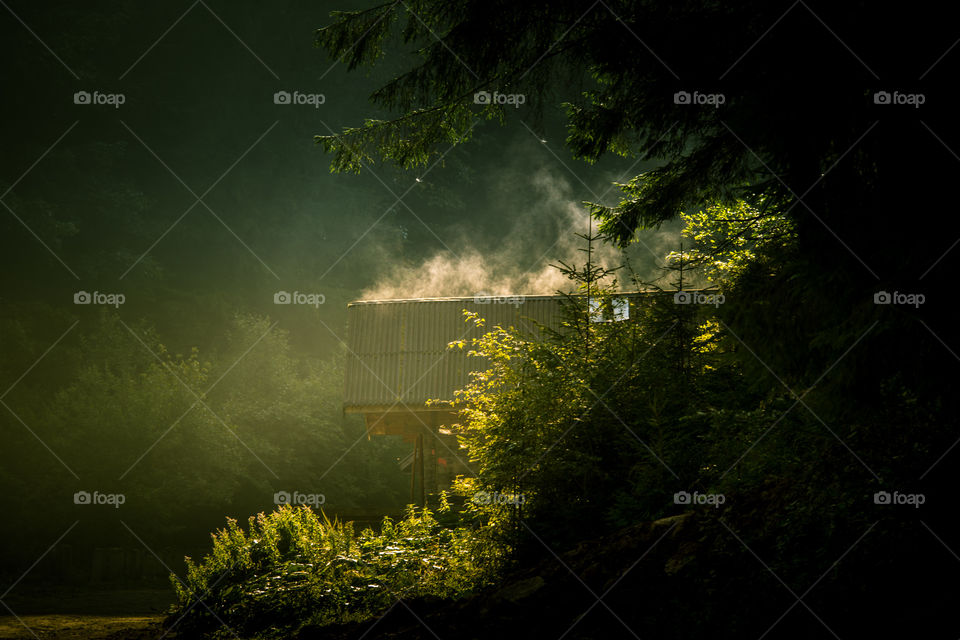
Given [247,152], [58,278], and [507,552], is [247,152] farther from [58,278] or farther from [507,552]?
[507,552]

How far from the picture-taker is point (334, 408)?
3422cm

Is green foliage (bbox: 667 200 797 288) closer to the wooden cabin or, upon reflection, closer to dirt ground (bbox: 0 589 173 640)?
the wooden cabin

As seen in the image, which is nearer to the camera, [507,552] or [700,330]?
[507,552]

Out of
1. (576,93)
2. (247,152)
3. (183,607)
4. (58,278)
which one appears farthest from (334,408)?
(576,93)

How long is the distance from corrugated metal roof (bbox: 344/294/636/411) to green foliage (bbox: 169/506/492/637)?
7.86m

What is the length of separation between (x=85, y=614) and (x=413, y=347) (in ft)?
27.4

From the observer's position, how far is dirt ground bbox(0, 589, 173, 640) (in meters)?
7.10

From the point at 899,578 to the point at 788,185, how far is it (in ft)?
8.70

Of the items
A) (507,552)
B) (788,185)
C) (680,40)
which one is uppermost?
(680,40)

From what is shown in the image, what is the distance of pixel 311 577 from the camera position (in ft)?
21.8

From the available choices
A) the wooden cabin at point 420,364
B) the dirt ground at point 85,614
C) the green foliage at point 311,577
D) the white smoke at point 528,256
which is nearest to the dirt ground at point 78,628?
the dirt ground at point 85,614

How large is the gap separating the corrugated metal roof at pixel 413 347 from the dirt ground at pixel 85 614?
599 cm

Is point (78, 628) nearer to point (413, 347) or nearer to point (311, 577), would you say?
point (311, 577)

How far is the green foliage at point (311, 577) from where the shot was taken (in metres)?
6.23
